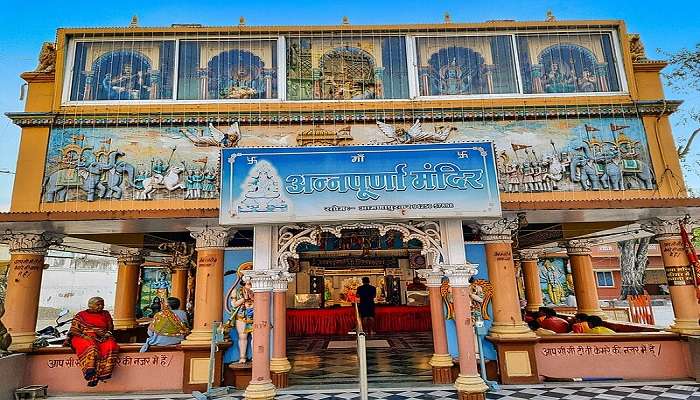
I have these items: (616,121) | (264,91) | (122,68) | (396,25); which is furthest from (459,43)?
(122,68)

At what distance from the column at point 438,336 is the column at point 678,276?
4.34m

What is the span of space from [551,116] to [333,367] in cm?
700

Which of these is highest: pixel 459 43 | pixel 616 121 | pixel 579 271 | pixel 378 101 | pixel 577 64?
pixel 459 43

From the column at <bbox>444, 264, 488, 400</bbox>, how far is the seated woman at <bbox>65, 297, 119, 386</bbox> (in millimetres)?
6177

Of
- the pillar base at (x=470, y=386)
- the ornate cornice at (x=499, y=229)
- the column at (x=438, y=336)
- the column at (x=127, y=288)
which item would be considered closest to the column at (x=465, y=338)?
the pillar base at (x=470, y=386)

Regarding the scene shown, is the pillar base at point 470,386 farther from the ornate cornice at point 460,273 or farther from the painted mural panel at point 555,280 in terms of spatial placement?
the painted mural panel at point 555,280

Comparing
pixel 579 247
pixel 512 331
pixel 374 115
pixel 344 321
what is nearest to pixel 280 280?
pixel 374 115

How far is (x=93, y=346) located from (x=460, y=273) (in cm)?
664

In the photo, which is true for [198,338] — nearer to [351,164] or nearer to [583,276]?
[351,164]

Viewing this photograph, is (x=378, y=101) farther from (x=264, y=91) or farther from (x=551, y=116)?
(x=551, y=116)

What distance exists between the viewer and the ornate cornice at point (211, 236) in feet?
25.3

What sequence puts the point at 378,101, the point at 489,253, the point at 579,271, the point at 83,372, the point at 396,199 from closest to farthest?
the point at 396,199
the point at 83,372
the point at 489,253
the point at 378,101
the point at 579,271

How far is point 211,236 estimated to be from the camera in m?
7.73

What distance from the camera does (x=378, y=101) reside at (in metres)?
8.32
